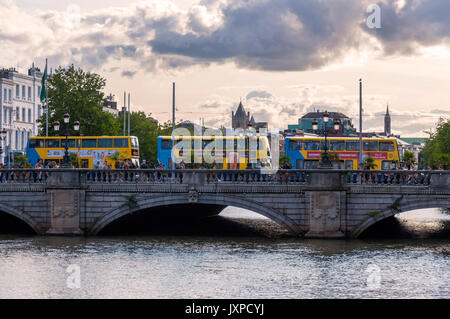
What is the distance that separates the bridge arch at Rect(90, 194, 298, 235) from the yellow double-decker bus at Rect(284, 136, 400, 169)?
785 inches

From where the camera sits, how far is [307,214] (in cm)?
4569

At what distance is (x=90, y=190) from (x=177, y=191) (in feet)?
14.4

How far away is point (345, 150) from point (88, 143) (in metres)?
19.0

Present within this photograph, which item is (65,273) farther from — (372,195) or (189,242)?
(372,195)

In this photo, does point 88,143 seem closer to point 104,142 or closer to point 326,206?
point 104,142

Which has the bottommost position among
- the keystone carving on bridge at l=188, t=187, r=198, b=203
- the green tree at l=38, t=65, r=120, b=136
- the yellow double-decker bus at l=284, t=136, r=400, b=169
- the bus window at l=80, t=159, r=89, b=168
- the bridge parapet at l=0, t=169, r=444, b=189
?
the keystone carving on bridge at l=188, t=187, r=198, b=203

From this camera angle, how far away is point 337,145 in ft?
219

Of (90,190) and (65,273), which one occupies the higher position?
(90,190)

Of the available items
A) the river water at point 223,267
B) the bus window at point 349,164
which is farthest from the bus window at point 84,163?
the river water at point 223,267

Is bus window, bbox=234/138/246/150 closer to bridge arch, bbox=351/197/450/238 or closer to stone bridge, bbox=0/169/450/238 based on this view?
stone bridge, bbox=0/169/450/238

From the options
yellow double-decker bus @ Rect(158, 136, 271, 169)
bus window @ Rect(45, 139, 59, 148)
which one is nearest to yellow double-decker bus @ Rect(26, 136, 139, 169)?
bus window @ Rect(45, 139, 59, 148)

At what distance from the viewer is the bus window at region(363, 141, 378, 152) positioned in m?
65.9

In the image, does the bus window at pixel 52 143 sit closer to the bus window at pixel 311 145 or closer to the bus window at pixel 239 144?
the bus window at pixel 239 144
